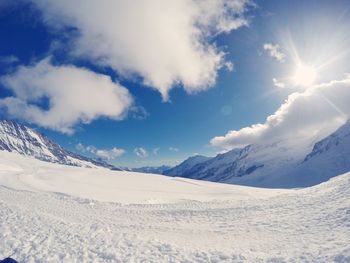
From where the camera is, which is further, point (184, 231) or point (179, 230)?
point (179, 230)

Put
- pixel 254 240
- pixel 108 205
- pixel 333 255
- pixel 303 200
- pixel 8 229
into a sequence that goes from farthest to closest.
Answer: pixel 108 205, pixel 303 200, pixel 8 229, pixel 254 240, pixel 333 255

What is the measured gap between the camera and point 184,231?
80.9ft

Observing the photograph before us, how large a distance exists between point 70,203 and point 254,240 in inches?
852

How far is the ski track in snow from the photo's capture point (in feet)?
59.8

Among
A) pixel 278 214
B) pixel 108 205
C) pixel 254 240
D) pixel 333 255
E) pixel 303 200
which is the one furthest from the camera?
pixel 108 205

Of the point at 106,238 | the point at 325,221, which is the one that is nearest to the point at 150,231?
the point at 106,238

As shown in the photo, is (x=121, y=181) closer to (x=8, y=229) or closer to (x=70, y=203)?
(x=70, y=203)

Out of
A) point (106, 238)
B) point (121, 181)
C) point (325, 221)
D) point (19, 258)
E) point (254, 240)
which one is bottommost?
point (19, 258)

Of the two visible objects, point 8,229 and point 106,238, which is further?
point 8,229

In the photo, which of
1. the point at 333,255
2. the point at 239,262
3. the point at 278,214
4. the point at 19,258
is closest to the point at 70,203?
the point at 19,258

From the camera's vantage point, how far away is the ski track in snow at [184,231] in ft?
59.8

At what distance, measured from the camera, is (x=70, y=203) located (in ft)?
119

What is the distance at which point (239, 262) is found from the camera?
17.1 m

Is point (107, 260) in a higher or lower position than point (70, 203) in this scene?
lower
